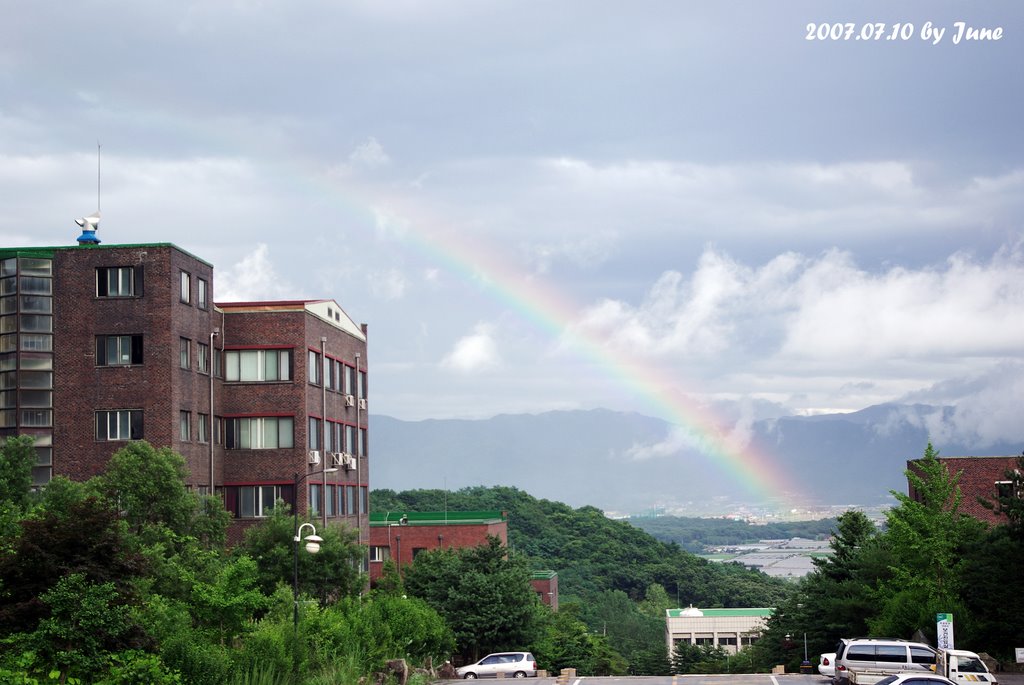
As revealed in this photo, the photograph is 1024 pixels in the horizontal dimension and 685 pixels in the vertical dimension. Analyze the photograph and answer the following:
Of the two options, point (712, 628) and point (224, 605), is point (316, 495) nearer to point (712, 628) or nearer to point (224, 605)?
point (224, 605)

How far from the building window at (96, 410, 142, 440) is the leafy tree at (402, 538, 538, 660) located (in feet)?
62.3

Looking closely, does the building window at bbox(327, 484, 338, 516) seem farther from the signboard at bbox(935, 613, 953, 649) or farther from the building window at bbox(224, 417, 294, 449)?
the signboard at bbox(935, 613, 953, 649)

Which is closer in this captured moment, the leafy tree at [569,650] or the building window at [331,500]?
the building window at [331,500]

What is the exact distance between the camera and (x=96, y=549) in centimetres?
2686

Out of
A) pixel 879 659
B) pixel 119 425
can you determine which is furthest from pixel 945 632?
pixel 119 425

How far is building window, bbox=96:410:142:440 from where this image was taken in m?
58.6

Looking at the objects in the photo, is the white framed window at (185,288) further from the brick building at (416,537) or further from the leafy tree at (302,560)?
the brick building at (416,537)

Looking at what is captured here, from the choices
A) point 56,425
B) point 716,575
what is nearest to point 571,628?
point 56,425

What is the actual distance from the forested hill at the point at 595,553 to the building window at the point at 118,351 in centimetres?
10991

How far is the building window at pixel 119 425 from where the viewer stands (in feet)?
192

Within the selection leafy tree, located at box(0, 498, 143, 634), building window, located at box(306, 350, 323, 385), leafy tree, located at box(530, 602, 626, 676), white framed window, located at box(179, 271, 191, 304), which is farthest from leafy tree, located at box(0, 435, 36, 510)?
leafy tree, located at box(530, 602, 626, 676)

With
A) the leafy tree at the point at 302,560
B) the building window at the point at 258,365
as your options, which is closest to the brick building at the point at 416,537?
the building window at the point at 258,365

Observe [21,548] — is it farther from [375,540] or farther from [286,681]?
[375,540]

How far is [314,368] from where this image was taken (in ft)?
224
